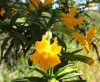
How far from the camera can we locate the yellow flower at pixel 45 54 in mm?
631

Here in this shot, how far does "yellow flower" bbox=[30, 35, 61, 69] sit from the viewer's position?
2.07ft

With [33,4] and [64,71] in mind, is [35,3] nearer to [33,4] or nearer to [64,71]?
[33,4]

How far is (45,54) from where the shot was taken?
0.68 meters

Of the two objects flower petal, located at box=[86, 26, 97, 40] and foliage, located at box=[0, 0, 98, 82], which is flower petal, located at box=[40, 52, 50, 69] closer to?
foliage, located at box=[0, 0, 98, 82]

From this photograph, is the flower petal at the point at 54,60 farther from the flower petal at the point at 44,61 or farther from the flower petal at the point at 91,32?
the flower petal at the point at 91,32

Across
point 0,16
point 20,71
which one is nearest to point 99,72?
point 20,71

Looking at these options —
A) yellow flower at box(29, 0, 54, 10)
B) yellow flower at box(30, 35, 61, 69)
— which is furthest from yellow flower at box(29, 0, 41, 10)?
yellow flower at box(30, 35, 61, 69)

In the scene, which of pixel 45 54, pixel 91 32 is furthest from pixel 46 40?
pixel 91 32

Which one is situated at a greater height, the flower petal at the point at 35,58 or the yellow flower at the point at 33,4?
the yellow flower at the point at 33,4

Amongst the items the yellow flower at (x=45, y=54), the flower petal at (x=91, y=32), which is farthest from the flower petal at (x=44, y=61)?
the flower petal at (x=91, y=32)

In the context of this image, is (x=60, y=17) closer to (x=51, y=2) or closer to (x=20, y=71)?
Result: (x=51, y=2)

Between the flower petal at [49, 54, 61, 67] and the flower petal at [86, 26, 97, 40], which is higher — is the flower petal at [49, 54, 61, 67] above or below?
below

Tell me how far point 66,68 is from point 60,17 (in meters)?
0.17

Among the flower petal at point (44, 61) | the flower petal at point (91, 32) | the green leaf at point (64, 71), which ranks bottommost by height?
the green leaf at point (64, 71)
